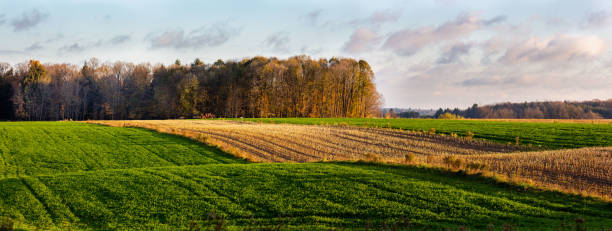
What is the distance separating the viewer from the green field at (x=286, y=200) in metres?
11.0

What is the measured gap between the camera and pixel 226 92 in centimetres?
8981

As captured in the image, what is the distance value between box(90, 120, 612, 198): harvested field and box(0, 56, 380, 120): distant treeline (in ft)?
135

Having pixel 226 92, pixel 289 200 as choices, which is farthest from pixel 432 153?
pixel 226 92

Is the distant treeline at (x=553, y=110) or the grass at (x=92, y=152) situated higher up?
the distant treeline at (x=553, y=110)

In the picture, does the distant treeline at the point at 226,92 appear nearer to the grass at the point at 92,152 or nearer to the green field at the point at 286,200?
the grass at the point at 92,152

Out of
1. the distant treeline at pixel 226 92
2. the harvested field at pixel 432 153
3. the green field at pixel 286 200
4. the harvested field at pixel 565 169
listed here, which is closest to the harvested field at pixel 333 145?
the harvested field at pixel 432 153

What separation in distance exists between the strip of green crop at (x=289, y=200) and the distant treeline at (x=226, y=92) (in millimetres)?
69467

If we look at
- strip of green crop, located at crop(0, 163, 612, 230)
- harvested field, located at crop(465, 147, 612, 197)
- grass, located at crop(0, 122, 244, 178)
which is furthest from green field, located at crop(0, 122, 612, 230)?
grass, located at crop(0, 122, 244, 178)

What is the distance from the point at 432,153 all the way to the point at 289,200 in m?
19.3

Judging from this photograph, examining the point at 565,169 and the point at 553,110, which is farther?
the point at 553,110

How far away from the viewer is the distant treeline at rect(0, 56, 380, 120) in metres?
85.1

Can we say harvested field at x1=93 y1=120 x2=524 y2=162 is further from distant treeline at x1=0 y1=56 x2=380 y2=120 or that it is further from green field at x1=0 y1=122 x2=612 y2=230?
distant treeline at x1=0 y1=56 x2=380 y2=120

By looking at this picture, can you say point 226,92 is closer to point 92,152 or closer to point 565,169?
point 92,152

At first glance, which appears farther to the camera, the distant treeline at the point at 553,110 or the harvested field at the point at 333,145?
the distant treeline at the point at 553,110
